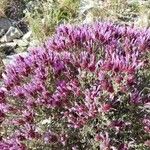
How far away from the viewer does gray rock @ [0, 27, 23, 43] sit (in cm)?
847

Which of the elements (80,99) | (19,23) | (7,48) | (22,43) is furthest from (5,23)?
(80,99)

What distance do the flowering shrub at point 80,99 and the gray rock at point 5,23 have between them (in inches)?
177

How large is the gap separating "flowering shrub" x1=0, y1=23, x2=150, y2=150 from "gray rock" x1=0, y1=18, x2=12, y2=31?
4.51 metres

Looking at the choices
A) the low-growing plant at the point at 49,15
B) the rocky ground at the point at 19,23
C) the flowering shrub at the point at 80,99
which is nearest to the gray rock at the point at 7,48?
the rocky ground at the point at 19,23

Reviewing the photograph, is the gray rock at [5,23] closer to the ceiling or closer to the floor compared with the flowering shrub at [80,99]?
closer to the floor

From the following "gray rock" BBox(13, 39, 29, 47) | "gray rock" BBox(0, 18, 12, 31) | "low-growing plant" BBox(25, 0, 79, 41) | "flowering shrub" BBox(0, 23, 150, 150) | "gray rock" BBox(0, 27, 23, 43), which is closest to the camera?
"flowering shrub" BBox(0, 23, 150, 150)

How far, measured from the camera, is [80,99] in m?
4.00

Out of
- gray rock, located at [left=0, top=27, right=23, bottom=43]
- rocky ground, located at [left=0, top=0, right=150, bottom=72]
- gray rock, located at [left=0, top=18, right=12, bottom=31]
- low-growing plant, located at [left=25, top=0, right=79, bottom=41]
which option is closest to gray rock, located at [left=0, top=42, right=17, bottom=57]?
rocky ground, located at [left=0, top=0, right=150, bottom=72]

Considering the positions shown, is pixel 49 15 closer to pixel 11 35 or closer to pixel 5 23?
pixel 11 35

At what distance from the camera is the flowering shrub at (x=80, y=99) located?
380 cm

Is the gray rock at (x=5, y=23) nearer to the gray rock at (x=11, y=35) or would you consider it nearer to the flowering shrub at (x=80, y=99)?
the gray rock at (x=11, y=35)

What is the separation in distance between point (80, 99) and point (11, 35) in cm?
473

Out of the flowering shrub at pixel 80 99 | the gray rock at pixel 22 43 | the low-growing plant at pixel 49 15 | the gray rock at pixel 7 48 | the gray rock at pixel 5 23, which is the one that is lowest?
the gray rock at pixel 7 48

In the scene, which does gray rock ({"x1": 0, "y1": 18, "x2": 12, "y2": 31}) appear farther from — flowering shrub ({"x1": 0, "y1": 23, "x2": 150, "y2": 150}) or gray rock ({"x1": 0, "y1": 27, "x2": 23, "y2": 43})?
flowering shrub ({"x1": 0, "y1": 23, "x2": 150, "y2": 150})
